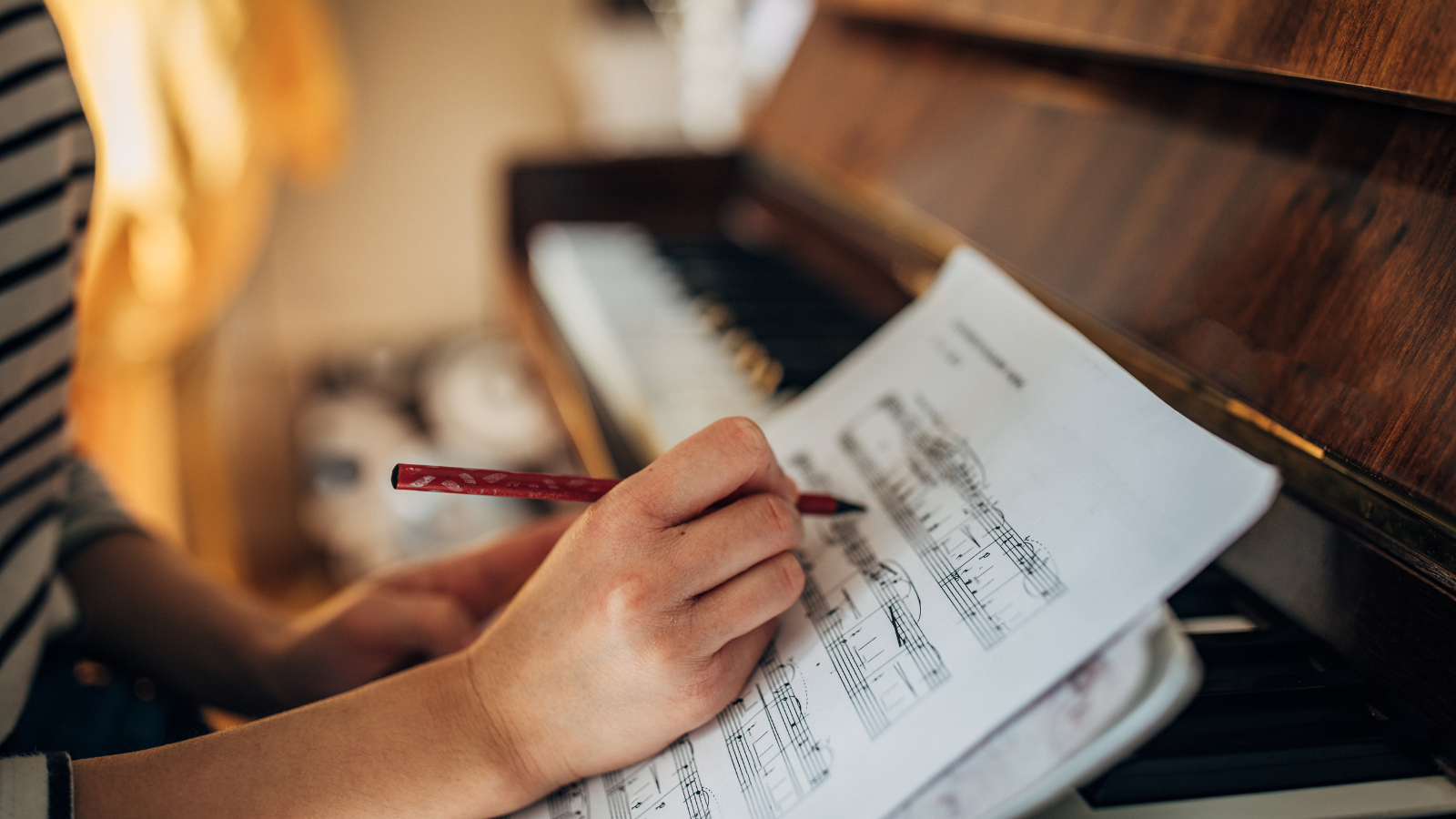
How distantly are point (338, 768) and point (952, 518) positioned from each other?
1.22 feet

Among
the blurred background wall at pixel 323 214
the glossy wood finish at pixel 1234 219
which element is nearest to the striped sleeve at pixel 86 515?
the blurred background wall at pixel 323 214

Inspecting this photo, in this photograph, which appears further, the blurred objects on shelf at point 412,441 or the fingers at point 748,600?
the blurred objects on shelf at point 412,441

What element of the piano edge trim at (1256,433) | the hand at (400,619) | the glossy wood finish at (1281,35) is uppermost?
the glossy wood finish at (1281,35)

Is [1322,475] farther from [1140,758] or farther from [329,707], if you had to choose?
[329,707]

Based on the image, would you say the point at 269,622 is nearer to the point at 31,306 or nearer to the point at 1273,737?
the point at 31,306

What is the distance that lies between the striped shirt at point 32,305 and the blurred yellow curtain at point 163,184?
2.41 feet

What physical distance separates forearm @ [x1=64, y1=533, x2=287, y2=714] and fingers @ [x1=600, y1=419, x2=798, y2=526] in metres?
0.46

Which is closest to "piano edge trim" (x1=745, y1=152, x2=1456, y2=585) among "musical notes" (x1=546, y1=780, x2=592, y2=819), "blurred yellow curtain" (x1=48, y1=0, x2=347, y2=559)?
"musical notes" (x1=546, y1=780, x2=592, y2=819)

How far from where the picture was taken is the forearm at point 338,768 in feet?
1.43

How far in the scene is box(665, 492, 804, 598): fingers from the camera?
0.42 meters

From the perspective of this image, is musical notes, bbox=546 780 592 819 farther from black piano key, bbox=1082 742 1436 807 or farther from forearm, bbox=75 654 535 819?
black piano key, bbox=1082 742 1436 807

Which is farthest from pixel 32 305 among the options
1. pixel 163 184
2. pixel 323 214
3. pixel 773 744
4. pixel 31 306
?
pixel 323 214

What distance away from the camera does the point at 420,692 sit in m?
0.47

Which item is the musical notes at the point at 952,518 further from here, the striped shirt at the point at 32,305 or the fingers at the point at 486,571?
the striped shirt at the point at 32,305
